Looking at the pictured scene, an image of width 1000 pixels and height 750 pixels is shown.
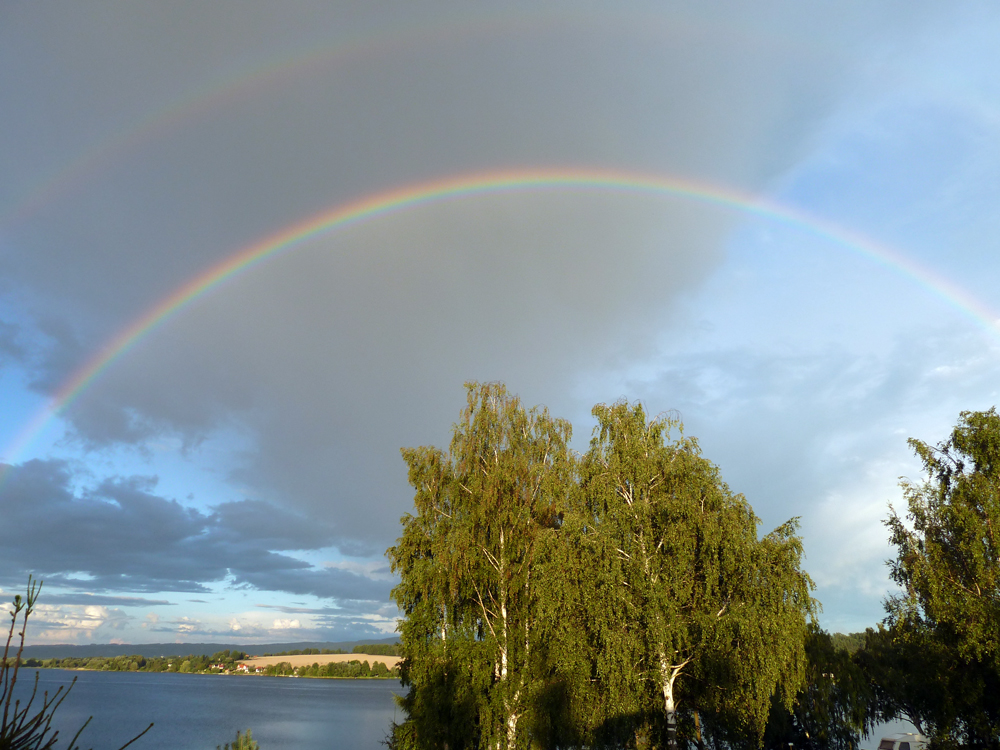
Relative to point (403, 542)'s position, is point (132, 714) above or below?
below

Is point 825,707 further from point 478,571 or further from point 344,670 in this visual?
point 344,670

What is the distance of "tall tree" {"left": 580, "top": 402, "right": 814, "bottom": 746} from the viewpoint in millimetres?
18750

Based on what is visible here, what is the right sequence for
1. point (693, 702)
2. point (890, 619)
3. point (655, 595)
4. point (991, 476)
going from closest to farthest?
point (655, 595), point (693, 702), point (991, 476), point (890, 619)

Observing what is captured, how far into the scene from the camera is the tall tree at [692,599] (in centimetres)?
1875

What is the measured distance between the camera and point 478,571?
25.2 meters

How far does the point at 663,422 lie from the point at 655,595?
655cm

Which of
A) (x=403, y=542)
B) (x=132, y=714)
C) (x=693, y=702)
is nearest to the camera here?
(x=693, y=702)

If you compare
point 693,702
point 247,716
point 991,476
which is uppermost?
point 991,476

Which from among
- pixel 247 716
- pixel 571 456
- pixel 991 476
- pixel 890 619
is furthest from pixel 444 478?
pixel 247 716

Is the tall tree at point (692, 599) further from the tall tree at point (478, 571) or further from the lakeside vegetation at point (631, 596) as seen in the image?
the tall tree at point (478, 571)

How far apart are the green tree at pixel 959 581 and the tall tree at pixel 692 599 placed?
581 centimetres

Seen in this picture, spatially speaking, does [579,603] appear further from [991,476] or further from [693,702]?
[991,476]

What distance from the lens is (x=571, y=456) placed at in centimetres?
2455

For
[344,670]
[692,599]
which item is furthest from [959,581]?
[344,670]
